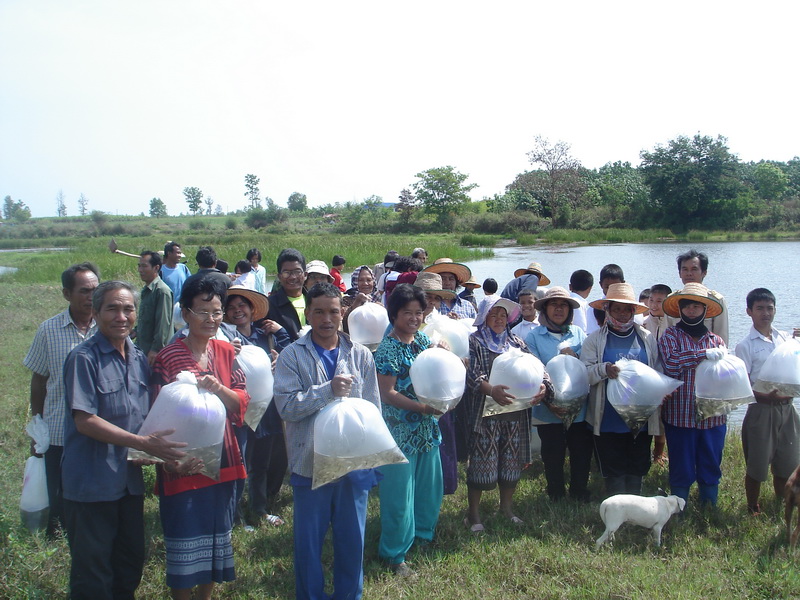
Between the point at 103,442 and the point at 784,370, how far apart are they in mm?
3485

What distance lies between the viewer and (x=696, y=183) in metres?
35.6

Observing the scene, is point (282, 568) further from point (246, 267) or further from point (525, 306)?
point (246, 267)

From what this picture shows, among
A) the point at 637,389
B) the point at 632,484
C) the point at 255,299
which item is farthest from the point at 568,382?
the point at 255,299

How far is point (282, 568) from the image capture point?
10.3 ft

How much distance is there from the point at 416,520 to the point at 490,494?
0.96 metres

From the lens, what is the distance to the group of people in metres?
2.32

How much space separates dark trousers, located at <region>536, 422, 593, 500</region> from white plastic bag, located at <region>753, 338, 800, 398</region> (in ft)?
3.51

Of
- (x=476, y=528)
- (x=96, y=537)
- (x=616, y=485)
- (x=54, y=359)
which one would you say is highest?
(x=54, y=359)

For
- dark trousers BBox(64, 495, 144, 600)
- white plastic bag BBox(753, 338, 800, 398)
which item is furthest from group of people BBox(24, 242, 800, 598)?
white plastic bag BBox(753, 338, 800, 398)

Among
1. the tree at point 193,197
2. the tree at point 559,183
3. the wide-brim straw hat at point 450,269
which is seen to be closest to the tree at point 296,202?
the tree at point 193,197

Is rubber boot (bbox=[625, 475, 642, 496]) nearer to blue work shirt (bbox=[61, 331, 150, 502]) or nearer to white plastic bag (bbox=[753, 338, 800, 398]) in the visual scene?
white plastic bag (bbox=[753, 338, 800, 398])

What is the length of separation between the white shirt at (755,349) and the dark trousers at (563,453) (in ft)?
3.40

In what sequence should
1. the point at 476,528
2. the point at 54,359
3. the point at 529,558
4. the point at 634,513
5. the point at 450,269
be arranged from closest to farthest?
the point at 54,359 < the point at 529,558 < the point at 634,513 < the point at 476,528 < the point at 450,269

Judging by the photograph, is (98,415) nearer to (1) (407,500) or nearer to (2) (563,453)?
(1) (407,500)
